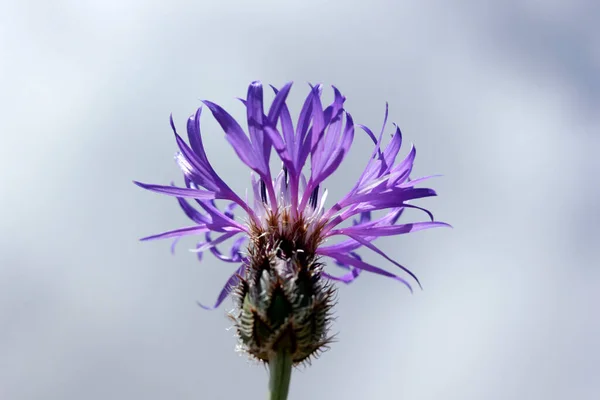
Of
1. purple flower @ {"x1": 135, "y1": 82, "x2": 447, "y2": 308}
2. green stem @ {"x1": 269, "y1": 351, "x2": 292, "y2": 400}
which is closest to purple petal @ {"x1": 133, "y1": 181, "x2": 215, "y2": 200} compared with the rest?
purple flower @ {"x1": 135, "y1": 82, "x2": 447, "y2": 308}

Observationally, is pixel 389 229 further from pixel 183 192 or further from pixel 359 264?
pixel 183 192

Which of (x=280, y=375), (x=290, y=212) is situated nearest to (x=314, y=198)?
(x=290, y=212)

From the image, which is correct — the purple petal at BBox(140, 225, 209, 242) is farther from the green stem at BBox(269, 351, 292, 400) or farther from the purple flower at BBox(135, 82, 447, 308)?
the green stem at BBox(269, 351, 292, 400)

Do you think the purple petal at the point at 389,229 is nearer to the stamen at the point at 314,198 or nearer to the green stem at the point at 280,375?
the stamen at the point at 314,198

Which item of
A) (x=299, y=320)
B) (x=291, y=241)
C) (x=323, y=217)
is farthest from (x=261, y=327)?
(x=323, y=217)

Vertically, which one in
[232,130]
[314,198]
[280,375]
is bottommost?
[280,375]

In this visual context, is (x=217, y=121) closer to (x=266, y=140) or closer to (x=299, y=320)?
(x=266, y=140)
